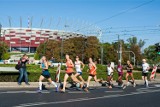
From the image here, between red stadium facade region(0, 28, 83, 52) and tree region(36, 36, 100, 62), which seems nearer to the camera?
tree region(36, 36, 100, 62)

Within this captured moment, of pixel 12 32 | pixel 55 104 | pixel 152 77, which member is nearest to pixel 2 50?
pixel 12 32

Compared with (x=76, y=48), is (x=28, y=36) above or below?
above

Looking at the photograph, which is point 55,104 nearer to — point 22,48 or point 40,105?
point 40,105

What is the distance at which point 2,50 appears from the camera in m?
96.4

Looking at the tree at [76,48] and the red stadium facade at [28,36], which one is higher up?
the red stadium facade at [28,36]

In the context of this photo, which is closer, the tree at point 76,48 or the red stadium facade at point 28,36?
the tree at point 76,48

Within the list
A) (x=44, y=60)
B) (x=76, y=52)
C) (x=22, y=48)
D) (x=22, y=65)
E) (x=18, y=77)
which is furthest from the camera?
(x=22, y=48)

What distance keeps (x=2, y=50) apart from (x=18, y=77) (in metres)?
76.8

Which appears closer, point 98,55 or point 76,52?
point 76,52

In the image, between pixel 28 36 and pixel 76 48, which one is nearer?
pixel 76 48

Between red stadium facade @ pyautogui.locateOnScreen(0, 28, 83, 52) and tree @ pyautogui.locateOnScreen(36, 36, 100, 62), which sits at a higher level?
red stadium facade @ pyautogui.locateOnScreen(0, 28, 83, 52)

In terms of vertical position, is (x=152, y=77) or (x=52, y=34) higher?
(x=52, y=34)

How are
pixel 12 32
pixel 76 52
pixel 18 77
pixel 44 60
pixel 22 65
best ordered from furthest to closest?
pixel 12 32 < pixel 76 52 < pixel 18 77 < pixel 22 65 < pixel 44 60

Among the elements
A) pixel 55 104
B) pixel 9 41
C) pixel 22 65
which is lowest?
pixel 55 104
